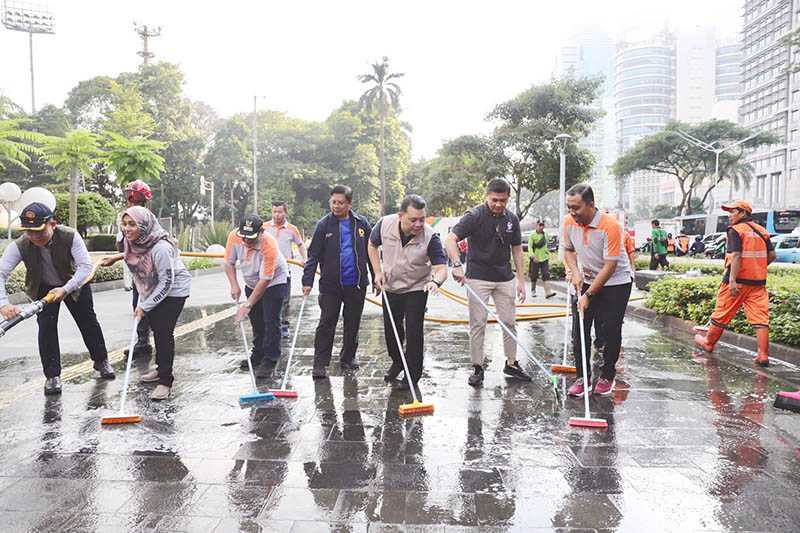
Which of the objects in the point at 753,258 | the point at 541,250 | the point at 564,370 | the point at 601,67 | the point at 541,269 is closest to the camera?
the point at 564,370

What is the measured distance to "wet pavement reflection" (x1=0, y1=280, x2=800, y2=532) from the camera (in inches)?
112

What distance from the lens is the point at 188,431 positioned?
13.3ft

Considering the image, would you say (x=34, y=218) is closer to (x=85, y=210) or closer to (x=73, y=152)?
(x=73, y=152)

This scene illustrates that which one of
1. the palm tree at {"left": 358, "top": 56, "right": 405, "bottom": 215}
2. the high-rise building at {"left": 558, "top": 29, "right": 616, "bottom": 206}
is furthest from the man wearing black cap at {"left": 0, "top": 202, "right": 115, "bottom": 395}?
the high-rise building at {"left": 558, "top": 29, "right": 616, "bottom": 206}

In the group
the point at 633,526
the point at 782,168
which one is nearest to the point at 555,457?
the point at 633,526

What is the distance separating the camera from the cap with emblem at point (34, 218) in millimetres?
4734

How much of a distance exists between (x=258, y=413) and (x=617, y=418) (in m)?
2.57

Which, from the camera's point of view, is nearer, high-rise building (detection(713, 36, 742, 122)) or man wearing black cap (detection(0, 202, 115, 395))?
man wearing black cap (detection(0, 202, 115, 395))

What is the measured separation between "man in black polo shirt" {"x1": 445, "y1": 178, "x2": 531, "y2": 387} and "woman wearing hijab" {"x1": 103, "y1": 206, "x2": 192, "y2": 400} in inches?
88.6

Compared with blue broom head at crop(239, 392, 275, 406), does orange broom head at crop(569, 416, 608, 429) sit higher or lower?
lower

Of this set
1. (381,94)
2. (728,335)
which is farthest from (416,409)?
(381,94)

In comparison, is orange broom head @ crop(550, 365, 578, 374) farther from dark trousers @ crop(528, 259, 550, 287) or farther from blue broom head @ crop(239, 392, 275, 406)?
dark trousers @ crop(528, 259, 550, 287)

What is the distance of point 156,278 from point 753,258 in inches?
218

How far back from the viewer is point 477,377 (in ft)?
17.4
